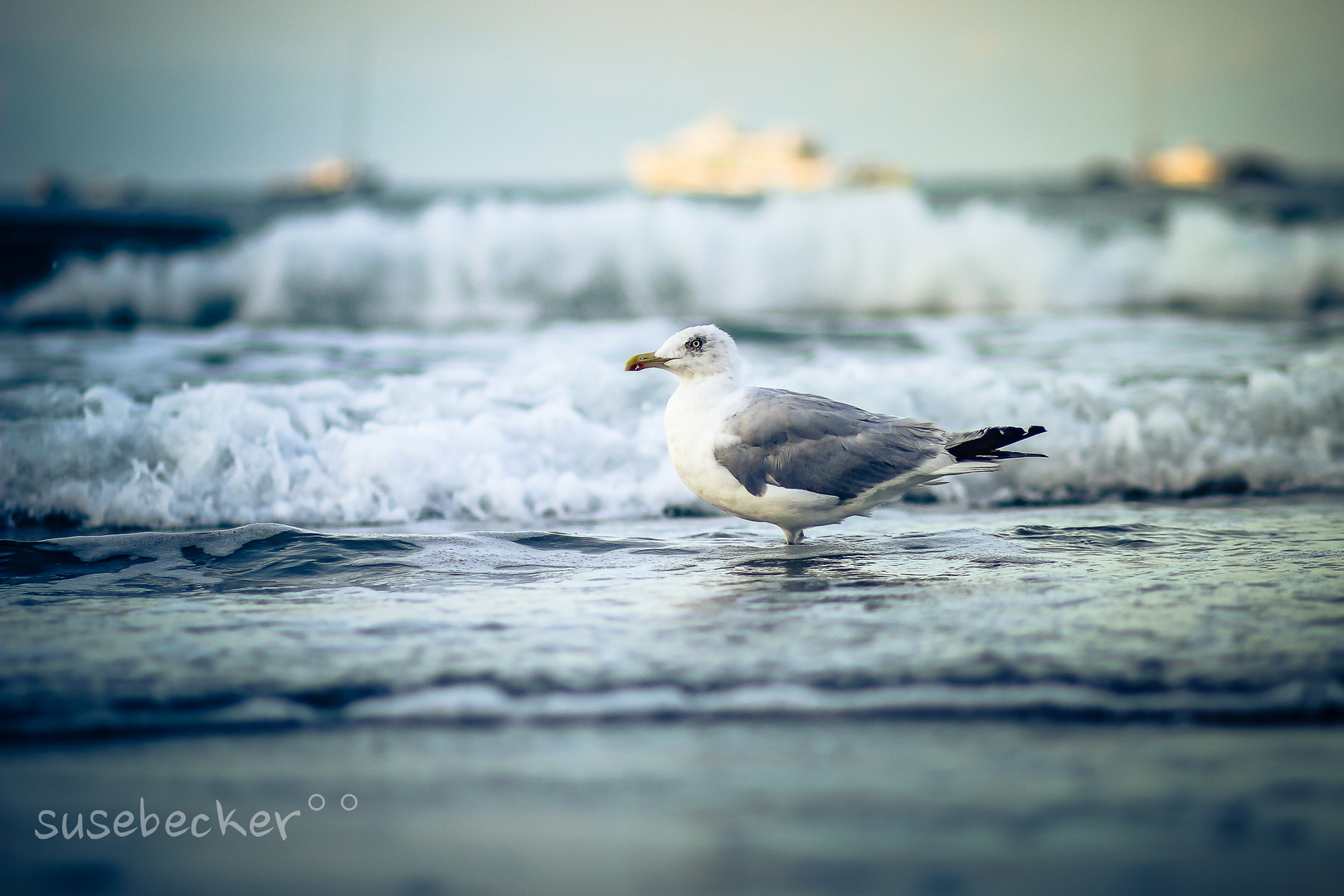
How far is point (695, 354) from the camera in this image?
418cm

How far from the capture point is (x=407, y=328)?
10.3 metres

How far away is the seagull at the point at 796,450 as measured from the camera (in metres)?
3.95

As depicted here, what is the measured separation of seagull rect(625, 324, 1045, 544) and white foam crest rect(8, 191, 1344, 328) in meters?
7.28

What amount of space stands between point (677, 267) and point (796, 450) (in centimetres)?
879

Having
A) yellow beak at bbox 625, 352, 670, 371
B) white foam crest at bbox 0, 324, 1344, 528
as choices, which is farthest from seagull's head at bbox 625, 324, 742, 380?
white foam crest at bbox 0, 324, 1344, 528

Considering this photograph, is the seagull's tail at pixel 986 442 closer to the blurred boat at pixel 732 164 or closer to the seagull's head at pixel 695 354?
the seagull's head at pixel 695 354

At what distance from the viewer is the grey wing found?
3939 millimetres

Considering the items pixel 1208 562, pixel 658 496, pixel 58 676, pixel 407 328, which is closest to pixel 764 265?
pixel 407 328

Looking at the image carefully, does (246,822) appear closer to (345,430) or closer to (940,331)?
(345,430)

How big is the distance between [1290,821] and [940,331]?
7.95m

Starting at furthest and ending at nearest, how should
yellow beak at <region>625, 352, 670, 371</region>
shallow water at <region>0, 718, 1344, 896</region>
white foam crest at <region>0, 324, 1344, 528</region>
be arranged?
white foam crest at <region>0, 324, 1344, 528</region>, yellow beak at <region>625, 352, 670, 371</region>, shallow water at <region>0, 718, 1344, 896</region>

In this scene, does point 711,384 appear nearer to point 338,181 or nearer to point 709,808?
point 709,808

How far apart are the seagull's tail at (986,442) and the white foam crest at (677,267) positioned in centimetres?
766

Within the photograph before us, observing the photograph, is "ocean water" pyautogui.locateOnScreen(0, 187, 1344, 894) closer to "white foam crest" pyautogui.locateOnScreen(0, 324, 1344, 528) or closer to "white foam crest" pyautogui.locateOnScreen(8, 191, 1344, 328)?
"white foam crest" pyautogui.locateOnScreen(0, 324, 1344, 528)
